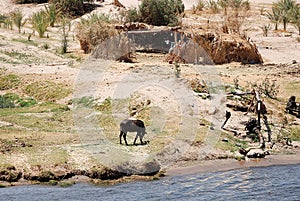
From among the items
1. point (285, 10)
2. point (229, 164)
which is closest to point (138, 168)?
point (229, 164)

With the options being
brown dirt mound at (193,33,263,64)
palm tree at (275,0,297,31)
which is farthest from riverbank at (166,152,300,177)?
palm tree at (275,0,297,31)

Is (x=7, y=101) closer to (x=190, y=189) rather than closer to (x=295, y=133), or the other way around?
(x=295, y=133)

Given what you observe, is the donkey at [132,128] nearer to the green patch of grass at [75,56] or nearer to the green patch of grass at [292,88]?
the green patch of grass at [292,88]

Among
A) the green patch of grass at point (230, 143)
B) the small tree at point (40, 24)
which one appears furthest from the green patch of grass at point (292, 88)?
the small tree at point (40, 24)

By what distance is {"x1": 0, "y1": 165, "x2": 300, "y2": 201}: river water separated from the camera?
45.4 ft

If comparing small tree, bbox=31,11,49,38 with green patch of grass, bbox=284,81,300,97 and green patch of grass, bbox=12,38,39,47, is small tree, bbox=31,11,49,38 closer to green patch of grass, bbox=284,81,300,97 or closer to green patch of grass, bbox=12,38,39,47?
green patch of grass, bbox=12,38,39,47

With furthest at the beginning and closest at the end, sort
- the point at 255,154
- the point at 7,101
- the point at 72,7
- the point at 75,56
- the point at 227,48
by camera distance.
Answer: the point at 72,7, the point at 75,56, the point at 227,48, the point at 7,101, the point at 255,154

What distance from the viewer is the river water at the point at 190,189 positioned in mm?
13828

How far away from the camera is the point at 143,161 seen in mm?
15430

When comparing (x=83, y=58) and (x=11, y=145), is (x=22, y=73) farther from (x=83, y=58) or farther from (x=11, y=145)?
(x=11, y=145)

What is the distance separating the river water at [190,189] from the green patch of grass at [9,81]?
1026cm

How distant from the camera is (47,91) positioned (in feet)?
74.7

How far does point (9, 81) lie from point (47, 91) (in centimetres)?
239

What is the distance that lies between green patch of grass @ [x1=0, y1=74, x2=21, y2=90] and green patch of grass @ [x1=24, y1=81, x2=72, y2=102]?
77 cm
